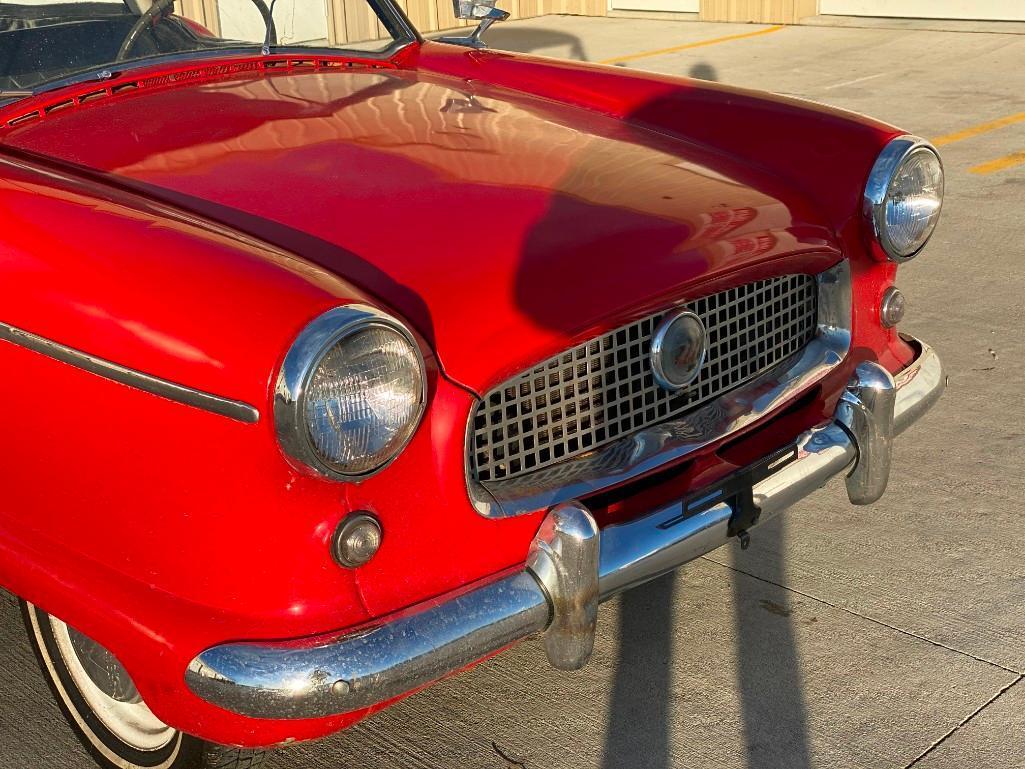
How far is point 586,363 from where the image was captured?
7.77ft

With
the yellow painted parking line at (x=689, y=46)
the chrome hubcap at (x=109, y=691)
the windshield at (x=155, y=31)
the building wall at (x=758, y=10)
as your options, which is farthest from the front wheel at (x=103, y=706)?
the building wall at (x=758, y=10)

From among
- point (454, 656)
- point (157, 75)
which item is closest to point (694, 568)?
point (454, 656)

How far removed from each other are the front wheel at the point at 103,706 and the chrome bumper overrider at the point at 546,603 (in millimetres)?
428

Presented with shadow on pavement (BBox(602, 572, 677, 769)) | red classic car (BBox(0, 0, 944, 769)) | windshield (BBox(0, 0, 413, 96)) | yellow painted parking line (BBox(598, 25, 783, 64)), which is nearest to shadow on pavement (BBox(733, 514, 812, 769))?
shadow on pavement (BBox(602, 572, 677, 769))

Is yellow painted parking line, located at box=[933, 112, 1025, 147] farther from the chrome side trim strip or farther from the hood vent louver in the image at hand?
the chrome side trim strip

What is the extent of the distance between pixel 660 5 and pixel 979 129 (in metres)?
6.60

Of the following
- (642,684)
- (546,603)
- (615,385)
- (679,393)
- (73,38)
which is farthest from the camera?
(73,38)

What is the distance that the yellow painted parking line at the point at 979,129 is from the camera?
7.25 m

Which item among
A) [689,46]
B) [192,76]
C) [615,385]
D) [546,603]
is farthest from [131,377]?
[689,46]

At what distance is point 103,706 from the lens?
2.50 meters

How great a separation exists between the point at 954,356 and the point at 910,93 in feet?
16.3

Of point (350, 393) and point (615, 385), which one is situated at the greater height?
→ point (350, 393)

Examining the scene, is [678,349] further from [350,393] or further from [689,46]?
[689,46]

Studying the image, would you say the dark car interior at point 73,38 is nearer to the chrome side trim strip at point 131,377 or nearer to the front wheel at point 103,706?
the chrome side trim strip at point 131,377
